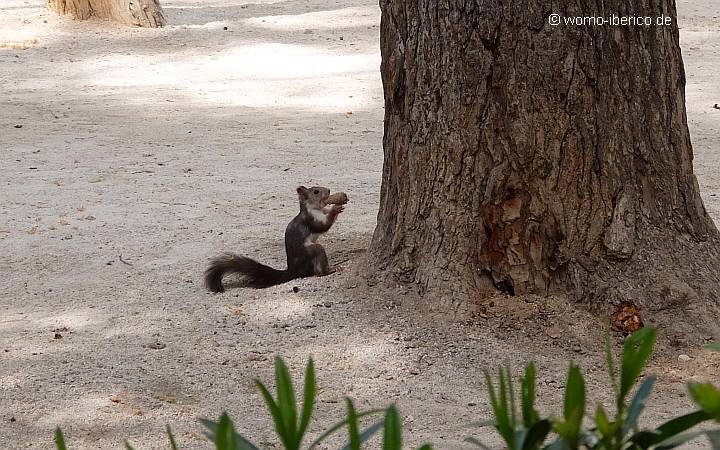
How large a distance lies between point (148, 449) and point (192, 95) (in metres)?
7.20

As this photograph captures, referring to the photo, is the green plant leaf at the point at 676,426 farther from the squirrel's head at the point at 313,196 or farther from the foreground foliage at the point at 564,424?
the squirrel's head at the point at 313,196

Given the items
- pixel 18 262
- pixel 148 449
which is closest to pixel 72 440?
pixel 148 449

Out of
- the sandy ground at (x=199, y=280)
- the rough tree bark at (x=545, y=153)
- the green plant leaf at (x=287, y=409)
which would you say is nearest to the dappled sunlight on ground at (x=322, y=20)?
the sandy ground at (x=199, y=280)

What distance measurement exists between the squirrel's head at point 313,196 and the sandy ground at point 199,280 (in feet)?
0.91

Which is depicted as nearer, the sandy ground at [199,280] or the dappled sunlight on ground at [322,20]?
the sandy ground at [199,280]

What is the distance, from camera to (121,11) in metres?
13.6

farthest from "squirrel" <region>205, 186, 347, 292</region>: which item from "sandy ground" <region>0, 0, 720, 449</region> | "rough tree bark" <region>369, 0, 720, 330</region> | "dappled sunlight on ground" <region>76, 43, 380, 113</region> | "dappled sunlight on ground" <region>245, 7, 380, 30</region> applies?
"dappled sunlight on ground" <region>245, 7, 380, 30</region>

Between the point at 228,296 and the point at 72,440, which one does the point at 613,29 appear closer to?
the point at 228,296

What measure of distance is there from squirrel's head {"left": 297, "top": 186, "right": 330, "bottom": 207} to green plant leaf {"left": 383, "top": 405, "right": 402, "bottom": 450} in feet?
13.0

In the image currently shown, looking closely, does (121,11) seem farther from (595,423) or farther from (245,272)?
(595,423)

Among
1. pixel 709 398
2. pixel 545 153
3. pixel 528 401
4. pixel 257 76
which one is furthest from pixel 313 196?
pixel 257 76

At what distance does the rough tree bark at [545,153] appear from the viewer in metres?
4.01

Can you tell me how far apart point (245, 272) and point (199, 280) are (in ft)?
0.98

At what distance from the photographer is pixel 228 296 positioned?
4820mm
